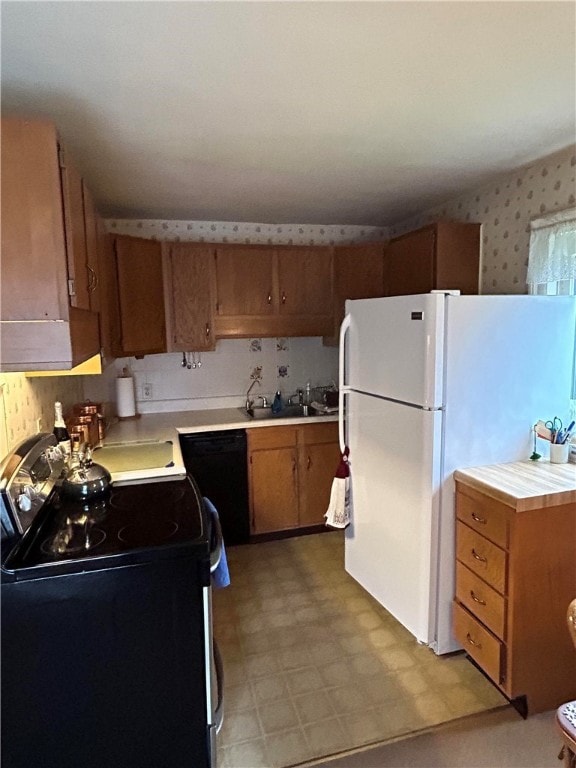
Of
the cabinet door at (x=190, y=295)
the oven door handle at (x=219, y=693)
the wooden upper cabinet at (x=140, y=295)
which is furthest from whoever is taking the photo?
the cabinet door at (x=190, y=295)

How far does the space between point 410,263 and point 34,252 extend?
2.49 m

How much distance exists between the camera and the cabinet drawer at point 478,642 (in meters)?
1.91

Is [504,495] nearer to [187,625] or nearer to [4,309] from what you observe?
[187,625]

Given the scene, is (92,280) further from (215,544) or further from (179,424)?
(179,424)

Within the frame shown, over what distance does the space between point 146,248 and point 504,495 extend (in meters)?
2.54

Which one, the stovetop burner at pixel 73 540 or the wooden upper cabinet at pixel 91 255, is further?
the wooden upper cabinet at pixel 91 255

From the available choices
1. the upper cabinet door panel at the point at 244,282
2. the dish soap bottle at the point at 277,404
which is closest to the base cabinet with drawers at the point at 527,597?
the dish soap bottle at the point at 277,404

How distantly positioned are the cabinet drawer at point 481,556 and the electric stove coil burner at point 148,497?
121 centimetres

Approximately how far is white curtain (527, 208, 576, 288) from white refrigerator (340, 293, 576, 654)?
0.20 meters

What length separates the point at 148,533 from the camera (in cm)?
160

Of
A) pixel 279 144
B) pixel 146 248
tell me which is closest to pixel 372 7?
pixel 279 144

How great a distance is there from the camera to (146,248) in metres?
3.13

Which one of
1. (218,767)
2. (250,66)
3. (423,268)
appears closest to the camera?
(250,66)

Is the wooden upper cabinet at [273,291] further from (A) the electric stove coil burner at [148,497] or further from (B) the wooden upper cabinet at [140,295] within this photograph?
(A) the electric stove coil burner at [148,497]
